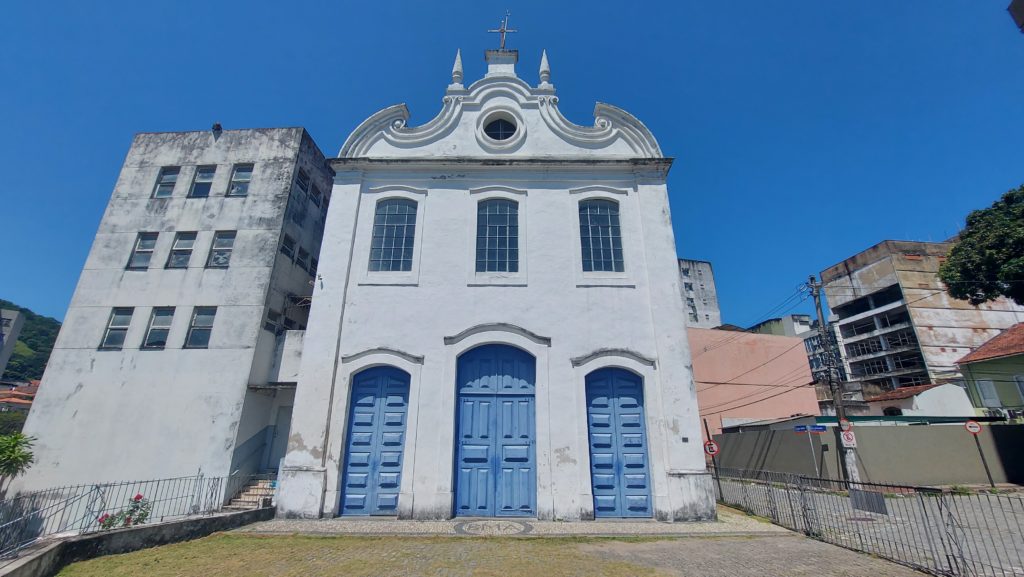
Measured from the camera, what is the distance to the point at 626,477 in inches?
372

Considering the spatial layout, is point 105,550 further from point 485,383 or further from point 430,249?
point 430,249

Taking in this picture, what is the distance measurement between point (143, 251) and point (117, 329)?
2.79 meters

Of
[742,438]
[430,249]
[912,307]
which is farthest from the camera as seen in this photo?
[912,307]

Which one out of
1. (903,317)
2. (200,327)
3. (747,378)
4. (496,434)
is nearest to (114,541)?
(496,434)

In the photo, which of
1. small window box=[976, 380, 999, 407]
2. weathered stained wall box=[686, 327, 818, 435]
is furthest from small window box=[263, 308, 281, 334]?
small window box=[976, 380, 999, 407]

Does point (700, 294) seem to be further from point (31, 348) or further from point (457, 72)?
point (31, 348)

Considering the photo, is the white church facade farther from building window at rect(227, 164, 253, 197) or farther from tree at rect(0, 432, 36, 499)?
tree at rect(0, 432, 36, 499)

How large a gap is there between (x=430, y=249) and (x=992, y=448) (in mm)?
24127

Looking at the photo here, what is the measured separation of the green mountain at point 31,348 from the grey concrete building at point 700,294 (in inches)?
2611

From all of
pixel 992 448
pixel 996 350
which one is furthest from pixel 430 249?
pixel 996 350

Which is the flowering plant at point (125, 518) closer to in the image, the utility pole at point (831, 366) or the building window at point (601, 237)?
Result: the building window at point (601, 237)

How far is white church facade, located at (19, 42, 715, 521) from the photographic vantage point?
945 centimetres

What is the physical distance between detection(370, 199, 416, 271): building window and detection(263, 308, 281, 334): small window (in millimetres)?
5437

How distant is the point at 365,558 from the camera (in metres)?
6.49
